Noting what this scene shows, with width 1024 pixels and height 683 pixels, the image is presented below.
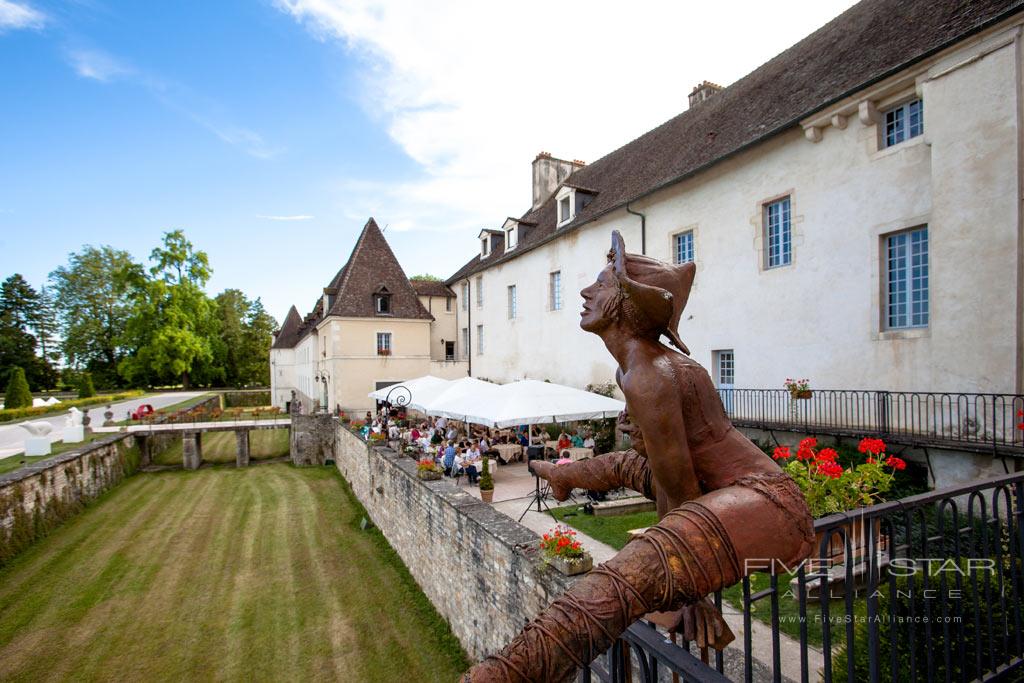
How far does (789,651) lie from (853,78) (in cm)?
1159

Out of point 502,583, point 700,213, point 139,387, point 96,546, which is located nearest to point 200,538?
point 96,546

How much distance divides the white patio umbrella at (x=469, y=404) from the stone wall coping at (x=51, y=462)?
11222 mm

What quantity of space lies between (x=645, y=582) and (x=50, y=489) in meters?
20.8

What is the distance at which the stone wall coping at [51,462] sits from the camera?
1397 centimetres

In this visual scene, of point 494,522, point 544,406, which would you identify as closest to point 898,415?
point 544,406

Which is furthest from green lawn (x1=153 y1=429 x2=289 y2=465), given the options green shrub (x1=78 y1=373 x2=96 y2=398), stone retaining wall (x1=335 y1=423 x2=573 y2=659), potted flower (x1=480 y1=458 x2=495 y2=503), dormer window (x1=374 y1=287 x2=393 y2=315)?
potted flower (x1=480 y1=458 x2=495 y2=503)

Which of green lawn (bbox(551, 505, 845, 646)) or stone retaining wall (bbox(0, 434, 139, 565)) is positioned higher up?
green lawn (bbox(551, 505, 845, 646))

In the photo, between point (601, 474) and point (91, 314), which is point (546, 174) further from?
point (91, 314)

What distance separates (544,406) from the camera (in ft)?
40.9

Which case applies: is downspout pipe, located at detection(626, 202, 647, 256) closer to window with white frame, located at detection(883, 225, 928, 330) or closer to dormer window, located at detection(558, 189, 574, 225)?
dormer window, located at detection(558, 189, 574, 225)

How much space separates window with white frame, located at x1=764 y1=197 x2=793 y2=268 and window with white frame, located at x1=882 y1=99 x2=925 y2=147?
2461 mm

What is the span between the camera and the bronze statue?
→ 1486mm

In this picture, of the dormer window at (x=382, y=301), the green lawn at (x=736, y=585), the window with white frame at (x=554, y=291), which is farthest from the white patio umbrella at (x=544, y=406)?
the dormer window at (x=382, y=301)

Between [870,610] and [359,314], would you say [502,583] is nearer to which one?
[870,610]
